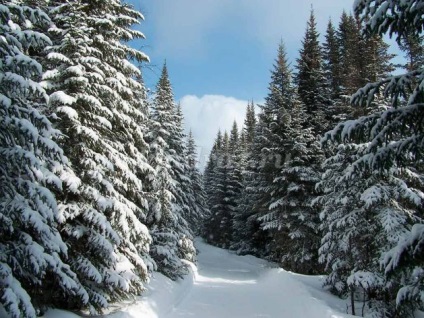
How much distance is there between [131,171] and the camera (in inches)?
488

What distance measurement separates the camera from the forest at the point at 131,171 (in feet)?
19.2

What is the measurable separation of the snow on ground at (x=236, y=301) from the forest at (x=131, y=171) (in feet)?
1.97

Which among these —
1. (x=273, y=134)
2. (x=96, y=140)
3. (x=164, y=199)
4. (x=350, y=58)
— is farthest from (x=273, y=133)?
(x=96, y=140)

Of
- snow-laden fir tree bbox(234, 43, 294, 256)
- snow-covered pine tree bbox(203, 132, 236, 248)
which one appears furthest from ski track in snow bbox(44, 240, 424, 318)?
snow-covered pine tree bbox(203, 132, 236, 248)

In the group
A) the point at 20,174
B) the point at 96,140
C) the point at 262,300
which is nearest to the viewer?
the point at 20,174

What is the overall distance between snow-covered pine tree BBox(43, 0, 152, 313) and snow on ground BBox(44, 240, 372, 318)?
1.12m

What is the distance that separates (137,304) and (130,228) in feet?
7.66

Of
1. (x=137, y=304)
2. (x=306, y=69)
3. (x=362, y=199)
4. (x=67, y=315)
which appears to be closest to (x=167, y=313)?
(x=137, y=304)

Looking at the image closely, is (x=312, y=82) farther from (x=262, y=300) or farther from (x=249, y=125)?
(x=249, y=125)

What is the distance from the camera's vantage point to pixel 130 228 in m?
10.9

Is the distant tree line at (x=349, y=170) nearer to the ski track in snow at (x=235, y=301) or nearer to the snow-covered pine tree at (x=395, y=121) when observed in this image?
the snow-covered pine tree at (x=395, y=121)

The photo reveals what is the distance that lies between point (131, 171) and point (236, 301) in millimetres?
7637

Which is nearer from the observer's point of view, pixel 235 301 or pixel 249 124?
pixel 235 301

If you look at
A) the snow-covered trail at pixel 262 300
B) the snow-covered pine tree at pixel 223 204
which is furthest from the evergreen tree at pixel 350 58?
the snow-covered pine tree at pixel 223 204
